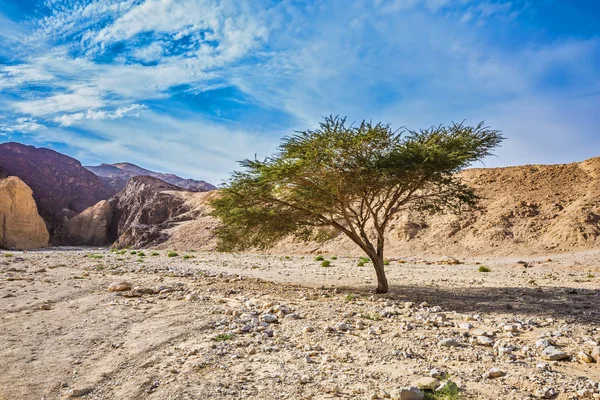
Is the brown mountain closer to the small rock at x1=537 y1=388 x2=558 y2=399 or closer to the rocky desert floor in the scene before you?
the rocky desert floor

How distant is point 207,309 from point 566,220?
3691 centimetres

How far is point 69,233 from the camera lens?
300ft

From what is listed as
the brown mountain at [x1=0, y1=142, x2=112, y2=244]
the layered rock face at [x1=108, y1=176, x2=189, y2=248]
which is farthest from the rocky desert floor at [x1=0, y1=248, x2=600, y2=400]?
the brown mountain at [x1=0, y1=142, x2=112, y2=244]

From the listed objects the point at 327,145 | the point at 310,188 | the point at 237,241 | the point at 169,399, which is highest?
the point at 327,145

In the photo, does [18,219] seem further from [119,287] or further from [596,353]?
[596,353]

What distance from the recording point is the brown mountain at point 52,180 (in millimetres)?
98625

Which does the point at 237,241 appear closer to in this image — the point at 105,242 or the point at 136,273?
the point at 136,273

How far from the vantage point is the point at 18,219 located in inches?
2542

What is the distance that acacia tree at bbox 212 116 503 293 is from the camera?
11805 mm

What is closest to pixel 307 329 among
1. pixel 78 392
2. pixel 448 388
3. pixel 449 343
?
pixel 449 343

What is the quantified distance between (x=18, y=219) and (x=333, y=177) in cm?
6969

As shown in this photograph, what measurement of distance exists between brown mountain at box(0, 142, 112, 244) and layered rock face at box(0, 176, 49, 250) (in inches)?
1047

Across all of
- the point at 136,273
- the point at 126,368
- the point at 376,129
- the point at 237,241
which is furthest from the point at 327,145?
the point at 136,273

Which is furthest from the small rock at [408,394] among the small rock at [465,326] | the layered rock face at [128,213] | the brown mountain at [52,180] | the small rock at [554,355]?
the brown mountain at [52,180]
